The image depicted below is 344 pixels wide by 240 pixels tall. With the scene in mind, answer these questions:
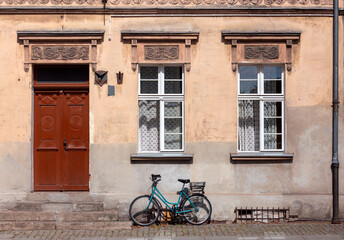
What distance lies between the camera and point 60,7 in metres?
8.99

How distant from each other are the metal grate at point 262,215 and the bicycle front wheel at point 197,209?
648 millimetres

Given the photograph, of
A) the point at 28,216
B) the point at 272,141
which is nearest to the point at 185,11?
the point at 272,141

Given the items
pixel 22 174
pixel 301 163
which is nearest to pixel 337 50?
pixel 301 163

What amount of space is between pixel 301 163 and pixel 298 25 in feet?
9.66

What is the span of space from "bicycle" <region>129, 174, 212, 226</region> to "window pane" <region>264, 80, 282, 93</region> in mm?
2483

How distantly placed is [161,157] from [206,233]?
184cm

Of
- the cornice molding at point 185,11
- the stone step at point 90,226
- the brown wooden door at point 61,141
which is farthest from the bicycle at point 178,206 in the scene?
the cornice molding at point 185,11

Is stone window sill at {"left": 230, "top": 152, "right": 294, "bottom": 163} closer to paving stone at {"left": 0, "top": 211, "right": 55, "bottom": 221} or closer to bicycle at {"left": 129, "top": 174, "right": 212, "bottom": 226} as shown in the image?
bicycle at {"left": 129, "top": 174, "right": 212, "bottom": 226}

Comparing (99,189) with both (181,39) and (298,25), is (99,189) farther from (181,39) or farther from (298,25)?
(298,25)

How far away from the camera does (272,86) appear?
9281 millimetres

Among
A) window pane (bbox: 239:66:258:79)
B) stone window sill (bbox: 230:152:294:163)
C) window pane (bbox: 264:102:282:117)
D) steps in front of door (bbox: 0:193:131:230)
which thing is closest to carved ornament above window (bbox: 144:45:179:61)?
window pane (bbox: 239:66:258:79)

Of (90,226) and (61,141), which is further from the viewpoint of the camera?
(61,141)

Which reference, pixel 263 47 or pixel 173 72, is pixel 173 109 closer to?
pixel 173 72

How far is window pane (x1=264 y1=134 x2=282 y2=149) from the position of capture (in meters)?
9.27
